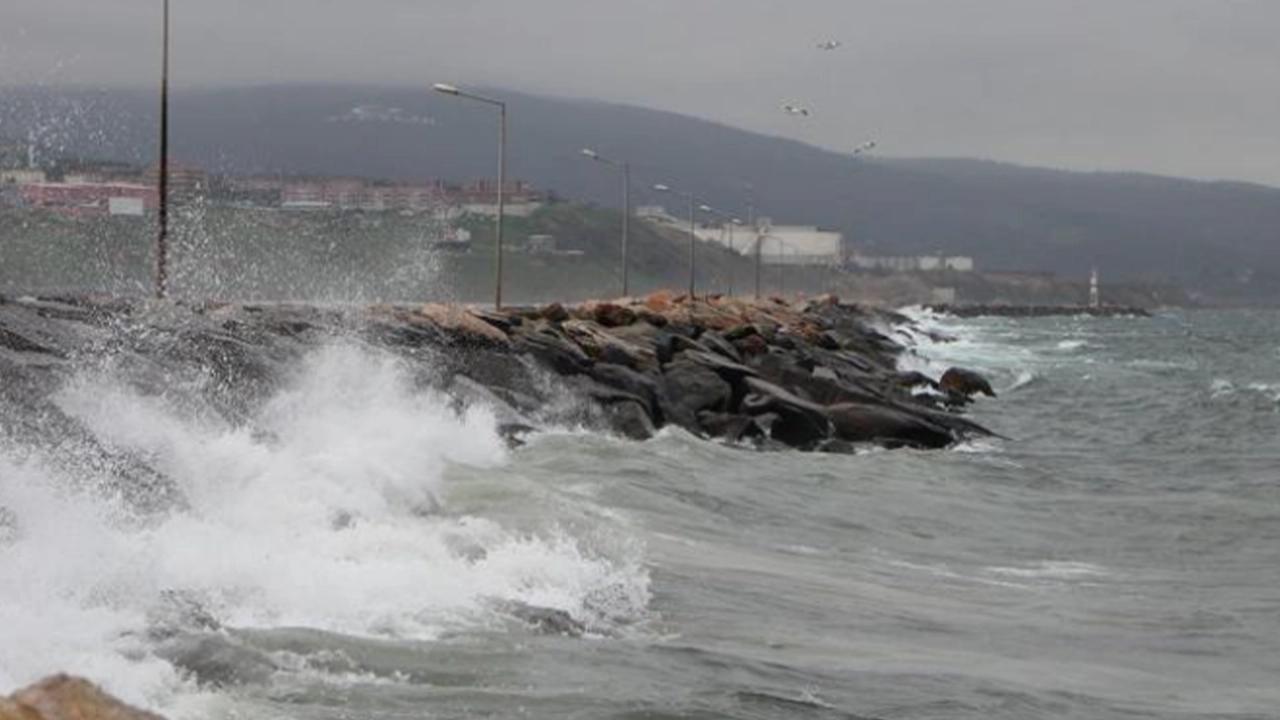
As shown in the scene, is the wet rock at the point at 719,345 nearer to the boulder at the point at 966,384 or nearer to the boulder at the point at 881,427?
the boulder at the point at 881,427

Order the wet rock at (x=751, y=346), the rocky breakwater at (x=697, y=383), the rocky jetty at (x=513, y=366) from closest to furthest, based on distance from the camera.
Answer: the rocky jetty at (x=513, y=366) → the rocky breakwater at (x=697, y=383) → the wet rock at (x=751, y=346)

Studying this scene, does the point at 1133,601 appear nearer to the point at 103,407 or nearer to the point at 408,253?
the point at 103,407

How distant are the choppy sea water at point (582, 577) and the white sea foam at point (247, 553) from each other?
35 mm

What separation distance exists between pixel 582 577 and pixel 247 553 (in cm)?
244

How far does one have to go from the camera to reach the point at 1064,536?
21859 millimetres

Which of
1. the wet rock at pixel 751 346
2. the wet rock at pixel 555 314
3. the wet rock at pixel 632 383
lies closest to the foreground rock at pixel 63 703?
the wet rock at pixel 632 383

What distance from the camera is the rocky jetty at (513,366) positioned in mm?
20172

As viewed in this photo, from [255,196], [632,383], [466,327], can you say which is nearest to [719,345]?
[632,383]

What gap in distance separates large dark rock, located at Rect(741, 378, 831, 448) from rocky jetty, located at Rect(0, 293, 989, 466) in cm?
3

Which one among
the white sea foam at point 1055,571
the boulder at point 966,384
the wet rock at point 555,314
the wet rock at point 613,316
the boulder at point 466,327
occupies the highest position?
the boulder at point 466,327

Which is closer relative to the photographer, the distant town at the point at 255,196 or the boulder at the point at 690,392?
the boulder at the point at 690,392

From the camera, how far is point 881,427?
3197 centimetres

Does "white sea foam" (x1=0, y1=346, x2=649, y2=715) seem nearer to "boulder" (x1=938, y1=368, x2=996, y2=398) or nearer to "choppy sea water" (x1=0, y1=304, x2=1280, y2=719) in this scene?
"choppy sea water" (x1=0, y1=304, x2=1280, y2=719)

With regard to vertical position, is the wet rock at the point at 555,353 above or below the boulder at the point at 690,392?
above
